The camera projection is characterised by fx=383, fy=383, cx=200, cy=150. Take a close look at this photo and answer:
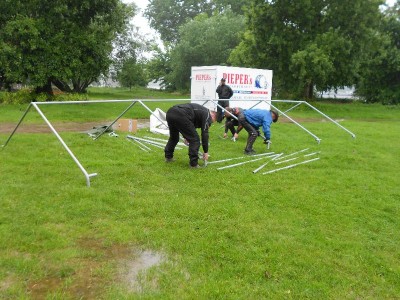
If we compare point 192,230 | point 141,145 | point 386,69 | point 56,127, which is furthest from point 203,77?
point 386,69

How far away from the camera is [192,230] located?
15.0ft

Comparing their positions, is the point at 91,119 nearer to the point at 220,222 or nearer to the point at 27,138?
the point at 27,138

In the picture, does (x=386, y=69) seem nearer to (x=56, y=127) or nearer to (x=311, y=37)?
(x=311, y=37)

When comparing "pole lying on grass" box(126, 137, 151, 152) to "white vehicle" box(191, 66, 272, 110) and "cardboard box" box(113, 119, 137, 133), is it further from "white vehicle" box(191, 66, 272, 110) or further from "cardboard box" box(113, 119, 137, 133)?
"white vehicle" box(191, 66, 272, 110)

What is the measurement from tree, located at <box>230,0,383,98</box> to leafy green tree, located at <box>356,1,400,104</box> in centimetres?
394

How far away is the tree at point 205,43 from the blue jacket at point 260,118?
28281 millimetres

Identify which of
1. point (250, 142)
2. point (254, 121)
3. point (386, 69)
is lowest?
point (250, 142)

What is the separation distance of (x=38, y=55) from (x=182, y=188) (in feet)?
49.4

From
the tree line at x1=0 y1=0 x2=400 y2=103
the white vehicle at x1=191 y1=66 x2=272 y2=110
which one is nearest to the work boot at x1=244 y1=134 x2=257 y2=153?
the white vehicle at x1=191 y1=66 x2=272 y2=110

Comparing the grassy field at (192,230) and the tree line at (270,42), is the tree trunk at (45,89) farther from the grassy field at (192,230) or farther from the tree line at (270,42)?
the grassy field at (192,230)

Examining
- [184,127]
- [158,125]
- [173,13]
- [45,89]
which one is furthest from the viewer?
[173,13]

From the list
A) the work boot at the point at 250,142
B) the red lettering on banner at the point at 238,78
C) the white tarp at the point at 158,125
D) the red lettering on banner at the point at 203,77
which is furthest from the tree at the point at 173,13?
the work boot at the point at 250,142

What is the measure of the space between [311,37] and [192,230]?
20.5m

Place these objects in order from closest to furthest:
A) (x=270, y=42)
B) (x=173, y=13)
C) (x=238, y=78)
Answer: (x=238, y=78)
(x=270, y=42)
(x=173, y=13)
